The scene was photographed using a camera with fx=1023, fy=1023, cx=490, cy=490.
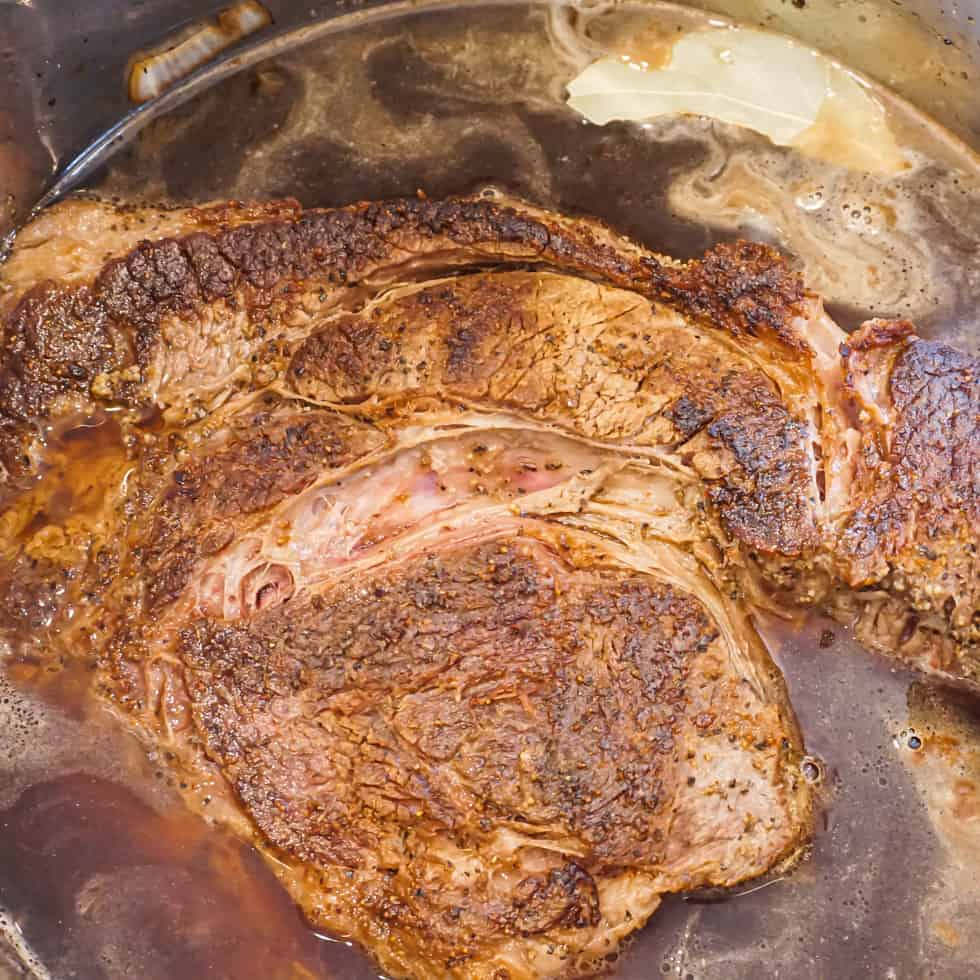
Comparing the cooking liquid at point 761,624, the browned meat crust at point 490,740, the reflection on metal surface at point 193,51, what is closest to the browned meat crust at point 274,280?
the cooking liquid at point 761,624

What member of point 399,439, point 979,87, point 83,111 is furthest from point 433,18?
point 979,87

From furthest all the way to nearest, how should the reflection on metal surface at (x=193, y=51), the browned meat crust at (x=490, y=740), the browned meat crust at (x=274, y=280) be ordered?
1. the reflection on metal surface at (x=193, y=51)
2. the browned meat crust at (x=274, y=280)
3. the browned meat crust at (x=490, y=740)

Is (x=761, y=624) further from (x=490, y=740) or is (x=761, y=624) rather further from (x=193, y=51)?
(x=193, y=51)

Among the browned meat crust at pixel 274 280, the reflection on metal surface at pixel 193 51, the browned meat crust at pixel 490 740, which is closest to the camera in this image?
the browned meat crust at pixel 490 740

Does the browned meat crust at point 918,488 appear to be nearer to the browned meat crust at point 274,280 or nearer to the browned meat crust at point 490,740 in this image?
the browned meat crust at point 274,280

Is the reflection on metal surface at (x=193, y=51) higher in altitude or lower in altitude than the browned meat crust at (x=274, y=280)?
higher

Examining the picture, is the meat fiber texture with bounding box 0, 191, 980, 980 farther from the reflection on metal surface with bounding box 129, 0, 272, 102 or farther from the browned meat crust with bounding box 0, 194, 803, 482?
the reflection on metal surface with bounding box 129, 0, 272, 102

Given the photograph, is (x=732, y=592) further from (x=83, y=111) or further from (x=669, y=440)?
(x=83, y=111)
